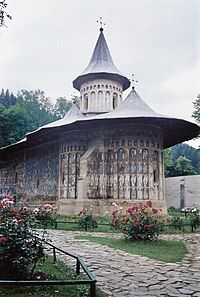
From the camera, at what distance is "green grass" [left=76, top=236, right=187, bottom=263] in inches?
252

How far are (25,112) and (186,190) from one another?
18.2m

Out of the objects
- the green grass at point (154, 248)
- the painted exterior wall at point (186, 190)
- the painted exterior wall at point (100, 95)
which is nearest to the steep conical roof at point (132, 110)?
the painted exterior wall at point (100, 95)

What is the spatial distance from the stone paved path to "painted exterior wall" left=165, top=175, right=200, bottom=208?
15.7m

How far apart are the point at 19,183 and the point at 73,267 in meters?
19.1

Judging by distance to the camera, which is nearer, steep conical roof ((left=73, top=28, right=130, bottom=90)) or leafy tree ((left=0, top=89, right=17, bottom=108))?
steep conical roof ((left=73, top=28, right=130, bottom=90))

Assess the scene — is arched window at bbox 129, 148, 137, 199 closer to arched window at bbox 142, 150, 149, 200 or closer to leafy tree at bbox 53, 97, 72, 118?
arched window at bbox 142, 150, 149, 200

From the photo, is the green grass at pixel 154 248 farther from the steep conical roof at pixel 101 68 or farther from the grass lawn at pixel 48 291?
the steep conical roof at pixel 101 68

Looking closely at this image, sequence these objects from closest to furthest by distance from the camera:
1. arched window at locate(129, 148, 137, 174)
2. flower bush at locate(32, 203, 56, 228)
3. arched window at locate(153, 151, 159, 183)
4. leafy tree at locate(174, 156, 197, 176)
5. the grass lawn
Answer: the grass lawn, flower bush at locate(32, 203, 56, 228), arched window at locate(129, 148, 137, 174), arched window at locate(153, 151, 159, 183), leafy tree at locate(174, 156, 197, 176)

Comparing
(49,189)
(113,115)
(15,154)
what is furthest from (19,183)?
(113,115)

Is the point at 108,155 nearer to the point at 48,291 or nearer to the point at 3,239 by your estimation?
the point at 3,239

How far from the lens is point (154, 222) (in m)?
8.41

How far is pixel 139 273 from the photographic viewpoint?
503 centimetres

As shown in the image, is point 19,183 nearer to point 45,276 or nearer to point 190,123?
point 190,123

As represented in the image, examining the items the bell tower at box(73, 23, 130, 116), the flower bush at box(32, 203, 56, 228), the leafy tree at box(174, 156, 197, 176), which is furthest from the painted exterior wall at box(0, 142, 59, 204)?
Result: the leafy tree at box(174, 156, 197, 176)
